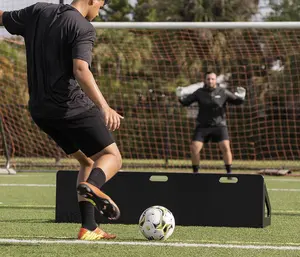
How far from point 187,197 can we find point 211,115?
6750 mm

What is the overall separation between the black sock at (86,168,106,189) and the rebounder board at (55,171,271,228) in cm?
152

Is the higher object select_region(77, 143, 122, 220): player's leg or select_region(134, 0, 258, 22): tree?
select_region(77, 143, 122, 220): player's leg

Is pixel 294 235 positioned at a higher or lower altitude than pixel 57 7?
lower

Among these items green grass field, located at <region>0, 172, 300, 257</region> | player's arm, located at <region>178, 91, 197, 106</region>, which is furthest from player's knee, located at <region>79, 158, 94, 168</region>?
player's arm, located at <region>178, 91, 197, 106</region>

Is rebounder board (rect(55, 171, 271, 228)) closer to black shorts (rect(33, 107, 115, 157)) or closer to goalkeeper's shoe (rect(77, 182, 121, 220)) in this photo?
black shorts (rect(33, 107, 115, 157))

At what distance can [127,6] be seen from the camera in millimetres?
38750

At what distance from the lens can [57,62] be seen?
6.06m

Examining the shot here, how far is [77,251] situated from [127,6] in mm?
33732

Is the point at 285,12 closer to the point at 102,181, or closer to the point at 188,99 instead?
the point at 188,99

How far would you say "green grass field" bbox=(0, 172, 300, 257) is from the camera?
18.6 feet

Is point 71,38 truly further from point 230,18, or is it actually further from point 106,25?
point 230,18

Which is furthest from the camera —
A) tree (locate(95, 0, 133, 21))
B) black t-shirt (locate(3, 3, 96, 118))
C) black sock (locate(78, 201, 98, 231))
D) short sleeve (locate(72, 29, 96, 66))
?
tree (locate(95, 0, 133, 21))

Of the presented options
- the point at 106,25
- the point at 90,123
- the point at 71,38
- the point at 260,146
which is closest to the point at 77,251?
the point at 90,123

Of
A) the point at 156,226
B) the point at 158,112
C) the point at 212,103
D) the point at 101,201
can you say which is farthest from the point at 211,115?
the point at 101,201
